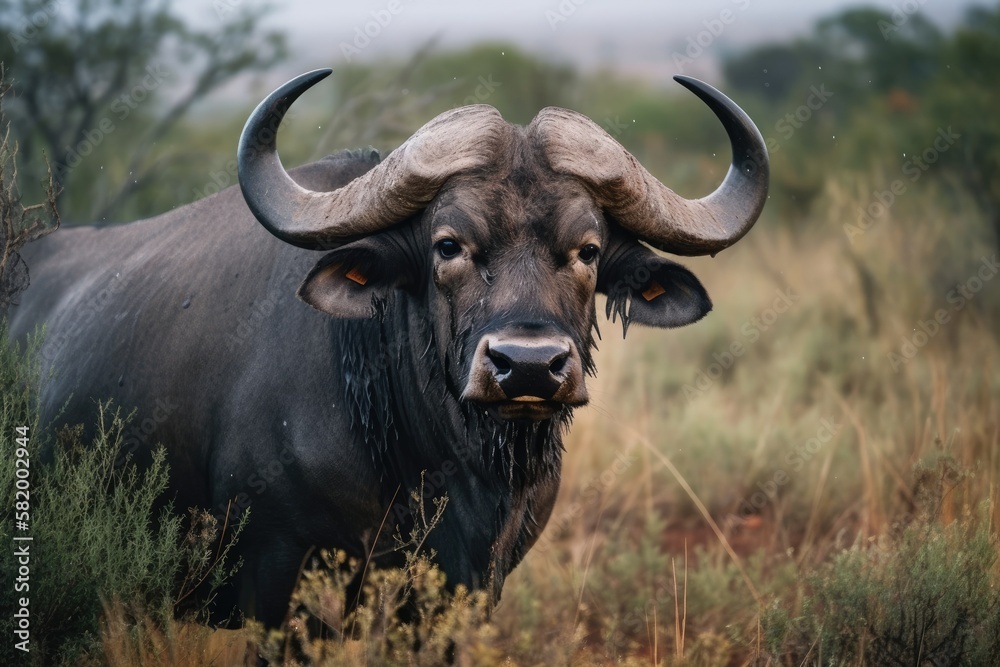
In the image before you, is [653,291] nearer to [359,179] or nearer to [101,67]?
[359,179]

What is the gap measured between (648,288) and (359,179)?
1.23m

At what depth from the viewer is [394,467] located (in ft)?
14.2

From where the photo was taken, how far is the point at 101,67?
11922mm

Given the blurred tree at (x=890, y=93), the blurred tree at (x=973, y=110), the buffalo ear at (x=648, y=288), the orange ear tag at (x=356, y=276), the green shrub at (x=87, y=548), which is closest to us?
the green shrub at (x=87, y=548)

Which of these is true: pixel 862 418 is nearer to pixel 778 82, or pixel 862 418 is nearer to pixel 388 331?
pixel 388 331

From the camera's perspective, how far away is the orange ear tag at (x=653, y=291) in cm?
441

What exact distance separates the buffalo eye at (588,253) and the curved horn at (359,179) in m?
0.46

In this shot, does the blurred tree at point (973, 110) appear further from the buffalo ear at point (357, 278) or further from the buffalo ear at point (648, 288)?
the buffalo ear at point (357, 278)

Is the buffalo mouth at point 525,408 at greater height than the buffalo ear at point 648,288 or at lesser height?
lesser

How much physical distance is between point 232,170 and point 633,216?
585 cm

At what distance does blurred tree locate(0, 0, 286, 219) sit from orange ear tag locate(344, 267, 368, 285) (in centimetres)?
605

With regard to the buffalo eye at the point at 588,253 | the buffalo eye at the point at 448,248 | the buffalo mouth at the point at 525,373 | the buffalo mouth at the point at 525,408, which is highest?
the buffalo eye at the point at 588,253

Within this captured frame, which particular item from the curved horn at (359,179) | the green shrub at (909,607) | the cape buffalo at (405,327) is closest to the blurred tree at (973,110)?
the green shrub at (909,607)

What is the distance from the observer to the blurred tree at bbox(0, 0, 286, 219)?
1055 centimetres
